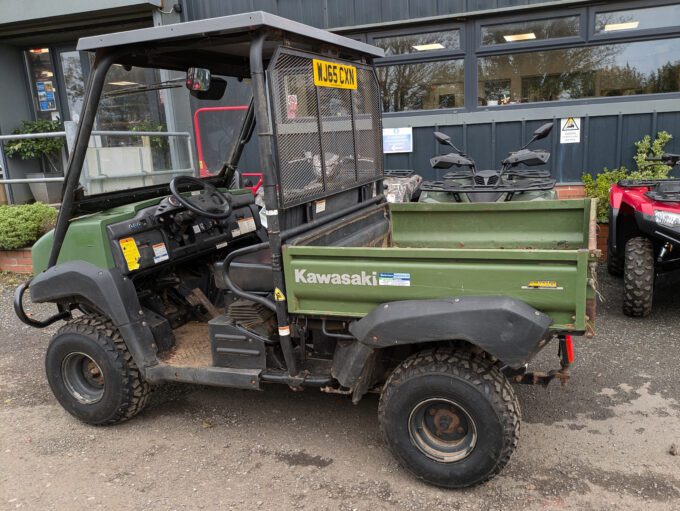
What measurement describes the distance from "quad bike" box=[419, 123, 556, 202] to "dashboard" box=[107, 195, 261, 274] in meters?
2.04

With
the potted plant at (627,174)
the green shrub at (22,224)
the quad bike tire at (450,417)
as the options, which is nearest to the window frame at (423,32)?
the potted plant at (627,174)

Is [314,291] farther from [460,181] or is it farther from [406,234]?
[460,181]

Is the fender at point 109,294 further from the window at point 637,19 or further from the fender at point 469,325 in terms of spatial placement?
the window at point 637,19

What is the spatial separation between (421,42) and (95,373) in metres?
6.36

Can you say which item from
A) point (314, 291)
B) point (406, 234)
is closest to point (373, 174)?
point (406, 234)

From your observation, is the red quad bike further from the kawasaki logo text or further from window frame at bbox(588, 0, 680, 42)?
the kawasaki logo text

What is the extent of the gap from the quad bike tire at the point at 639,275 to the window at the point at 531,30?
370 cm

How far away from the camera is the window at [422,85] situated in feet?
26.1

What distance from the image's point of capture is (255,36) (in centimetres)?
276

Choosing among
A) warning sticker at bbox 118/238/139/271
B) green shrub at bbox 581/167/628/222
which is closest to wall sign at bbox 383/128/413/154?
green shrub at bbox 581/167/628/222

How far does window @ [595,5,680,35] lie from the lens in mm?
7020

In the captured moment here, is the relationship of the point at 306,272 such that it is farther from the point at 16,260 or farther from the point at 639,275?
the point at 16,260

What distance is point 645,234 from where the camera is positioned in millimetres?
4926

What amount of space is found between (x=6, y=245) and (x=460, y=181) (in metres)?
5.67
